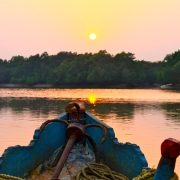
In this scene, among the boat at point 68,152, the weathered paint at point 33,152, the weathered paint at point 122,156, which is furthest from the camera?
the weathered paint at point 122,156

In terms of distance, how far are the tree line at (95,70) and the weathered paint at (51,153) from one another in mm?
97613

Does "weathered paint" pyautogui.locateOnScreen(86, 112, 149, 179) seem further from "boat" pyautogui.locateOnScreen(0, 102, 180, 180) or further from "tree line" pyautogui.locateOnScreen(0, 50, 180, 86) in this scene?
"tree line" pyautogui.locateOnScreen(0, 50, 180, 86)

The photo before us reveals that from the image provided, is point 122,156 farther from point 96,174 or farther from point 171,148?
point 171,148

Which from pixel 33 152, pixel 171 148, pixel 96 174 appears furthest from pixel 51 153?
pixel 171 148

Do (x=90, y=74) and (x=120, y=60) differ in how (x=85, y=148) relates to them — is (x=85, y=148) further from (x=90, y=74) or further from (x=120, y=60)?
(x=120, y=60)

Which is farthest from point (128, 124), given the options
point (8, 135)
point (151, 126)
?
point (8, 135)

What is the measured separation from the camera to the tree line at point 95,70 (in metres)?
115

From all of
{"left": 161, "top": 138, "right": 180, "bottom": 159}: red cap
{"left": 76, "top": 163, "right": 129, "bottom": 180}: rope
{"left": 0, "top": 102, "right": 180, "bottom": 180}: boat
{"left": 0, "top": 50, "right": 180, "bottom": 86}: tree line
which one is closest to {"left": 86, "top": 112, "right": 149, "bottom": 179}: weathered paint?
{"left": 0, "top": 102, "right": 180, "bottom": 180}: boat

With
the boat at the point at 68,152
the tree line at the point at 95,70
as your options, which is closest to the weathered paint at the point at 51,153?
the boat at the point at 68,152

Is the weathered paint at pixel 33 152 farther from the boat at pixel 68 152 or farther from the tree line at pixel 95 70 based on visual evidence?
the tree line at pixel 95 70

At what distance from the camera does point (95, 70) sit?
116 m

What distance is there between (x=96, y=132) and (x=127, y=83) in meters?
112

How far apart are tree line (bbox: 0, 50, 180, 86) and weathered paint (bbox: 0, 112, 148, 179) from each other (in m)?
97.6

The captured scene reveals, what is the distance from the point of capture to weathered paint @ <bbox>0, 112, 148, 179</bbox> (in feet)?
16.7
